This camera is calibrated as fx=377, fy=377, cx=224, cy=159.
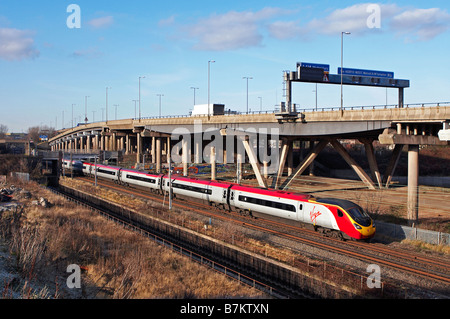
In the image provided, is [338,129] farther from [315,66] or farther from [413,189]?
[315,66]

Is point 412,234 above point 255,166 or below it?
below

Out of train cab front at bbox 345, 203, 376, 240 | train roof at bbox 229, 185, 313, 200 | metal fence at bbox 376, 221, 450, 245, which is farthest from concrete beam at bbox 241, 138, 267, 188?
train cab front at bbox 345, 203, 376, 240

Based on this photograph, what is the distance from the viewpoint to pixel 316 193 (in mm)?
45000

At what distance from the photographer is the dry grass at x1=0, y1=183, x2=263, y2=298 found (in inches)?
683

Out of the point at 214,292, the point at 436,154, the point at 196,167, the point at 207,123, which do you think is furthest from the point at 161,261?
the point at 436,154

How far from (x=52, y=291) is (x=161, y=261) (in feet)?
22.8

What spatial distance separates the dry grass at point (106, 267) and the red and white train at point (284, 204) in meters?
8.66

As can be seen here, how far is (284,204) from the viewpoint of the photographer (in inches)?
1125

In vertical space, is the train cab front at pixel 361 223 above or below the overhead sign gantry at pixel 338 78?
below

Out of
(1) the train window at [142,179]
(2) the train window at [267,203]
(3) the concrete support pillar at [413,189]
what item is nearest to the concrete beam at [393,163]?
(3) the concrete support pillar at [413,189]

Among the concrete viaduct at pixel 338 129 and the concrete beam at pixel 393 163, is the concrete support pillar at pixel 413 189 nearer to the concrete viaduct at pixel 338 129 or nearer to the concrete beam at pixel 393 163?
the concrete viaduct at pixel 338 129

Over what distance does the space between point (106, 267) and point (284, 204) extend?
1376 centimetres

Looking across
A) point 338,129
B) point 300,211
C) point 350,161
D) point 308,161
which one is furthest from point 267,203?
point 350,161

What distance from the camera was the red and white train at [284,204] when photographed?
2389 centimetres
